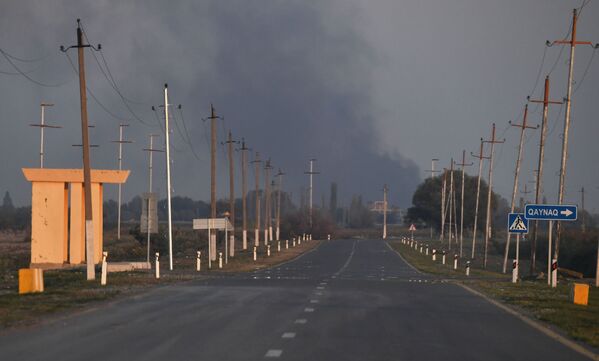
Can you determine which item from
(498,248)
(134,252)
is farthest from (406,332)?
(498,248)

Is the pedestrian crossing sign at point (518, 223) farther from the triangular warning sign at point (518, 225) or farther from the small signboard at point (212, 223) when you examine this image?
the small signboard at point (212, 223)

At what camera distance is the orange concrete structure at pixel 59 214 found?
4978 centimetres

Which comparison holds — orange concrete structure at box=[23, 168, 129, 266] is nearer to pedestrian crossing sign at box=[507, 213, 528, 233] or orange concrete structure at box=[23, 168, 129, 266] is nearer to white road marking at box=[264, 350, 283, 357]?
pedestrian crossing sign at box=[507, 213, 528, 233]

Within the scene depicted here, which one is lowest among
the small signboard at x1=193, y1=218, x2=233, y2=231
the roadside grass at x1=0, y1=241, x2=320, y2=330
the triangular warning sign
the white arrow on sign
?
the roadside grass at x1=0, y1=241, x2=320, y2=330

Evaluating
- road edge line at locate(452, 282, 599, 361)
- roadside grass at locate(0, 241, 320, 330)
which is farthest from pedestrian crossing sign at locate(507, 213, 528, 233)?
road edge line at locate(452, 282, 599, 361)

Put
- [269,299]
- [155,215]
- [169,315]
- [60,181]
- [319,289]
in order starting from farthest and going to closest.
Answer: [60,181] < [155,215] < [319,289] < [269,299] < [169,315]

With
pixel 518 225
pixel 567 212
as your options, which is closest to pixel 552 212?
pixel 567 212

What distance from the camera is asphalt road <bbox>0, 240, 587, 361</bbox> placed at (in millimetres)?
15258

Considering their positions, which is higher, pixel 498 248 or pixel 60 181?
pixel 60 181

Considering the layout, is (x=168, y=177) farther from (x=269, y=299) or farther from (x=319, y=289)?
(x=269, y=299)

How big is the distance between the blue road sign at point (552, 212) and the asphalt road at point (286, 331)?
12.9 m

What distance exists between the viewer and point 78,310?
23625 millimetres

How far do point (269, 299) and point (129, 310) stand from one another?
4.93 metres

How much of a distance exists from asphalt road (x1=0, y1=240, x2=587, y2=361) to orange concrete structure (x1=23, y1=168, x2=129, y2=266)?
2237cm
